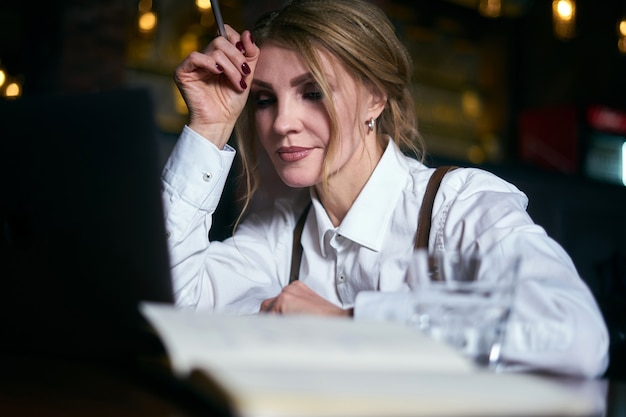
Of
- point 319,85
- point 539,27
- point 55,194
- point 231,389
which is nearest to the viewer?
point 231,389

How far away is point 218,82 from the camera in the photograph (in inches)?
61.5

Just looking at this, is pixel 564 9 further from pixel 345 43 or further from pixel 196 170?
pixel 196 170

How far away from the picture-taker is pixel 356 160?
155cm

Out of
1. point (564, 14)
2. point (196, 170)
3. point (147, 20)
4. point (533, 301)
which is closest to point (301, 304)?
point (533, 301)

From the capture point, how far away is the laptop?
646mm

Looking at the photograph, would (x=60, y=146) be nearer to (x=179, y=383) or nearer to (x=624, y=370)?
(x=179, y=383)

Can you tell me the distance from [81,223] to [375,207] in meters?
0.84

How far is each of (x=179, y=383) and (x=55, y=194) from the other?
251 millimetres

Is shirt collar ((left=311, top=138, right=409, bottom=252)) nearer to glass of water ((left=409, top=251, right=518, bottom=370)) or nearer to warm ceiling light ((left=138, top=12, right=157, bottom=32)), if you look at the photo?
glass of water ((left=409, top=251, right=518, bottom=370))

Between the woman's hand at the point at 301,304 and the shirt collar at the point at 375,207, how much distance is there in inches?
16.6

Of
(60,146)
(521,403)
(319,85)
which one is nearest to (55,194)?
(60,146)

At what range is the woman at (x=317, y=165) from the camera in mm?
1400

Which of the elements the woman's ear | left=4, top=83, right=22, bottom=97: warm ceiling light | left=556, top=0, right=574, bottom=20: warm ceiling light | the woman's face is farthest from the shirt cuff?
left=4, top=83, right=22, bottom=97: warm ceiling light

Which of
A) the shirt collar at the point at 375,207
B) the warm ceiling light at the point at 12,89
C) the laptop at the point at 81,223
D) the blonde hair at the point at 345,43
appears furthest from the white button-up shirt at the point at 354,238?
the warm ceiling light at the point at 12,89
